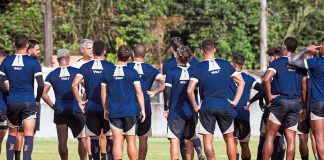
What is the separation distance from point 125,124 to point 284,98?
9.56 feet

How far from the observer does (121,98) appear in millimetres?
17766

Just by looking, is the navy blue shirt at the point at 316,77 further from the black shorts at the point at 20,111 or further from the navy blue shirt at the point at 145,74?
the black shorts at the point at 20,111

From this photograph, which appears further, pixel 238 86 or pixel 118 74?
pixel 238 86

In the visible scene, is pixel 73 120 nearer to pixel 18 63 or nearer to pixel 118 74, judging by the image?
pixel 18 63

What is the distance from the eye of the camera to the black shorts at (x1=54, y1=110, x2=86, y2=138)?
1938 cm

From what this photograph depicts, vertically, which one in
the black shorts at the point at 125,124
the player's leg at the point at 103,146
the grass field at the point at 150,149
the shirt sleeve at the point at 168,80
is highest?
the shirt sleeve at the point at 168,80

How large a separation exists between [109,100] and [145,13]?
89.7 feet

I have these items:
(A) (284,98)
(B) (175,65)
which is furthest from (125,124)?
(A) (284,98)

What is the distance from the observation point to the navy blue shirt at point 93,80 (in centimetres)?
1861

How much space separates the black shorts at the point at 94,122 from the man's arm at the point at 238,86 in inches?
99.5

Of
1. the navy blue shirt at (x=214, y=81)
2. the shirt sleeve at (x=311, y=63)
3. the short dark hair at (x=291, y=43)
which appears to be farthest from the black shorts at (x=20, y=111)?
the shirt sleeve at (x=311, y=63)

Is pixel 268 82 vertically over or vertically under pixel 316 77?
under

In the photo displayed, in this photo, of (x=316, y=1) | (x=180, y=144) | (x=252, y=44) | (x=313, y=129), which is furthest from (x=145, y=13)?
(x=313, y=129)

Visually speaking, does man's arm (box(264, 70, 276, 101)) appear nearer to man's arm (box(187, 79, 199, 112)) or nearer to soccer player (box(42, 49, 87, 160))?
man's arm (box(187, 79, 199, 112))
